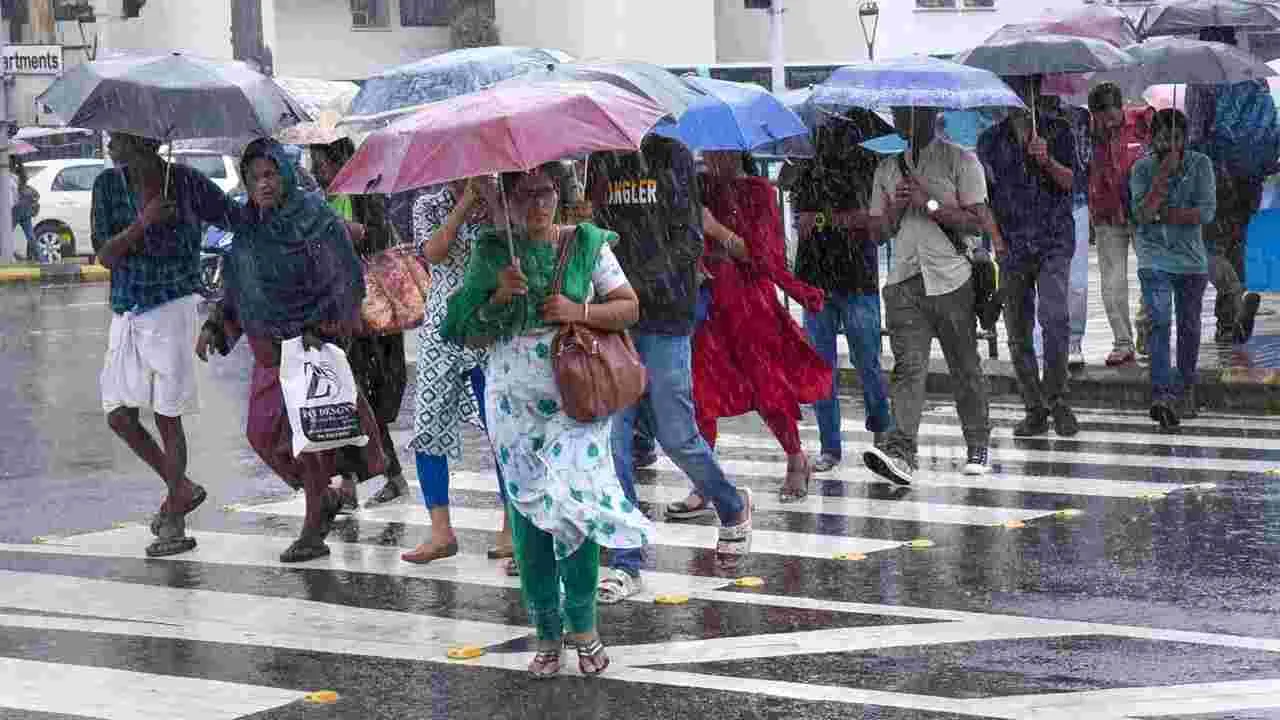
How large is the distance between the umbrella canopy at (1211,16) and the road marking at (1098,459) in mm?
4845

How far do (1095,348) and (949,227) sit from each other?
6129mm

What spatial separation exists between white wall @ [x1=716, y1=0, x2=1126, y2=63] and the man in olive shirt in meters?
49.2

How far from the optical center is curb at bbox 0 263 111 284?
1292 inches

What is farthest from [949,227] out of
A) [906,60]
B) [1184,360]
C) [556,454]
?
[556,454]

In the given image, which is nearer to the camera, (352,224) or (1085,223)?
(352,224)

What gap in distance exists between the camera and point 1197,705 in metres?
7.20

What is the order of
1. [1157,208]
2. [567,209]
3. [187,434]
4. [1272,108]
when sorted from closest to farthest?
1. [567,209]
2. [1157,208]
3. [187,434]
4. [1272,108]

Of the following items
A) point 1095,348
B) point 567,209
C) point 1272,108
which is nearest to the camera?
point 567,209

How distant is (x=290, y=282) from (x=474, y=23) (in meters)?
49.1

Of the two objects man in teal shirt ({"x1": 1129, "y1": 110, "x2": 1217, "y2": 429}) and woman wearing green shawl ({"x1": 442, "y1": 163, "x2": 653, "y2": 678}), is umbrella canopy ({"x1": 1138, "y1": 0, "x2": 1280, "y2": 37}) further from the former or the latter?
woman wearing green shawl ({"x1": 442, "y1": 163, "x2": 653, "y2": 678})

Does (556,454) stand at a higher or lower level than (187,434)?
higher

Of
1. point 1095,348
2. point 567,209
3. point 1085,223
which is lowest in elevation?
point 1095,348

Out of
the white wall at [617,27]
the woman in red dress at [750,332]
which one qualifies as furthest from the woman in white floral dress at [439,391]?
the white wall at [617,27]

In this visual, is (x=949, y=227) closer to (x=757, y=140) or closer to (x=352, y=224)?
(x=757, y=140)
